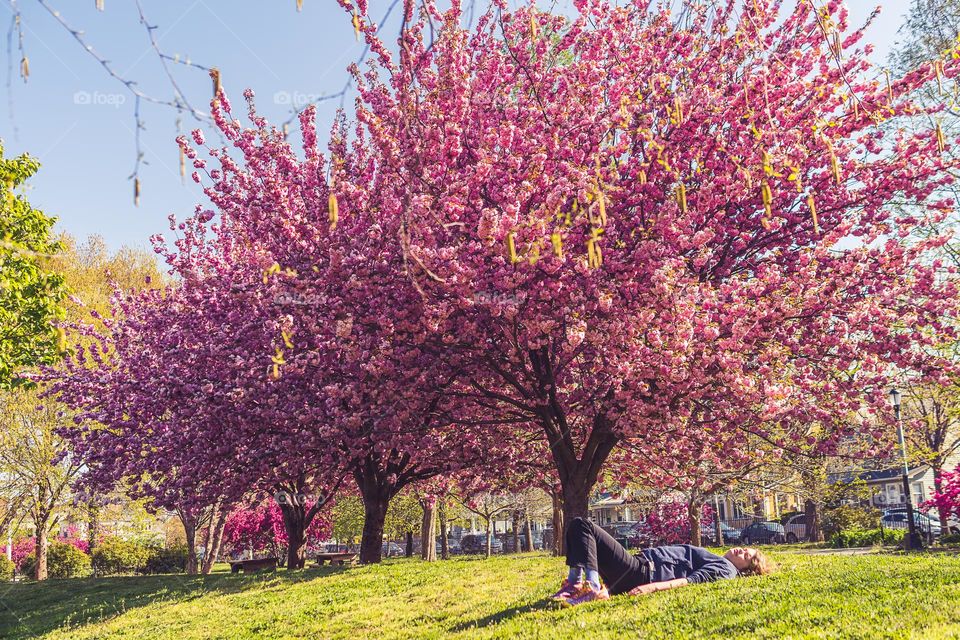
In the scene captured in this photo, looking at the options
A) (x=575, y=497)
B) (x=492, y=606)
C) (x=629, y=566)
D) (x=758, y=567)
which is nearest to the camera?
(x=629, y=566)

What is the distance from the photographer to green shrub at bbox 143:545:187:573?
2955 centimetres

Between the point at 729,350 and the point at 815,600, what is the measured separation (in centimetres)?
462

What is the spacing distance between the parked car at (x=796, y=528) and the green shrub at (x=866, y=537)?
7.15 m

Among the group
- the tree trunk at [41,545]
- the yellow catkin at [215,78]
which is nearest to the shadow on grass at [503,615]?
the yellow catkin at [215,78]

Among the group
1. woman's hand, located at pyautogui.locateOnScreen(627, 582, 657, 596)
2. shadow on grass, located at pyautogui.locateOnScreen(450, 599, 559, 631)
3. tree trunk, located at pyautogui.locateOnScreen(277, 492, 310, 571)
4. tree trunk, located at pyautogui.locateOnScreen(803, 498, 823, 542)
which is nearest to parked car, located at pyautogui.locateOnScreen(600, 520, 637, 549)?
tree trunk, located at pyautogui.locateOnScreen(803, 498, 823, 542)

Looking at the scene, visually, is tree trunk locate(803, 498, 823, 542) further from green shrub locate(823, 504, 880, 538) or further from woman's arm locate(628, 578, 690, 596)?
woman's arm locate(628, 578, 690, 596)

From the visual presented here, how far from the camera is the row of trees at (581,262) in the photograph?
412 inches

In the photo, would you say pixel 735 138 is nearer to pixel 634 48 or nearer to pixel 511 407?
pixel 634 48

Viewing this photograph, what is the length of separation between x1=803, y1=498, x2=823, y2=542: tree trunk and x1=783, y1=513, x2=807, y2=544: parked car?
99 centimetres

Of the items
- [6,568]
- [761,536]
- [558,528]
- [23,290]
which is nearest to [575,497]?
[558,528]

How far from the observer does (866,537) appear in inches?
1067

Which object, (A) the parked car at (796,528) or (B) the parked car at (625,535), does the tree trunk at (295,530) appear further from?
(A) the parked car at (796,528)

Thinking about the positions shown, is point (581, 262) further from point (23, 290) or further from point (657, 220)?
point (23, 290)

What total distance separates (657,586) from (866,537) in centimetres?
2414
